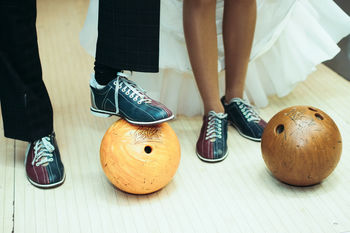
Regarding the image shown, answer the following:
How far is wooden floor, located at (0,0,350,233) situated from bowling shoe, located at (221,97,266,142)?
0.13 feet

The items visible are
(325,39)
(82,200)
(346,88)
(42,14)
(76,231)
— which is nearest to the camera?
(76,231)

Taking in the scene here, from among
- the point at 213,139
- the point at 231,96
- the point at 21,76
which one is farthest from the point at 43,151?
the point at 231,96

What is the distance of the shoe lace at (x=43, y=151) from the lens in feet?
5.49

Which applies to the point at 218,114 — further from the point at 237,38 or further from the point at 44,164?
the point at 44,164

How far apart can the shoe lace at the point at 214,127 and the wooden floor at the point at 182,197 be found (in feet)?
0.32

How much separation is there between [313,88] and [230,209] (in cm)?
100

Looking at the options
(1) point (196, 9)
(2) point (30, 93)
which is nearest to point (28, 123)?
(2) point (30, 93)

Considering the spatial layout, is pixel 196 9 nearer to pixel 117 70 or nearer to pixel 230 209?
pixel 117 70

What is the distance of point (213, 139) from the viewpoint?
1793mm

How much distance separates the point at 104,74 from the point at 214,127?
472 millimetres

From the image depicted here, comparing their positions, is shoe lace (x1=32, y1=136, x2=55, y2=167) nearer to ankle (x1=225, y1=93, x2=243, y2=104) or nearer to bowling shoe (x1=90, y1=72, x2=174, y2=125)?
bowling shoe (x1=90, y1=72, x2=174, y2=125)

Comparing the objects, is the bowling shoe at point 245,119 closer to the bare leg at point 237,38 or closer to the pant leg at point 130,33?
the bare leg at point 237,38

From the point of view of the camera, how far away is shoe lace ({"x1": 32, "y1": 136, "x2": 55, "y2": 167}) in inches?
65.9

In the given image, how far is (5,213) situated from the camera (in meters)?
1.54
